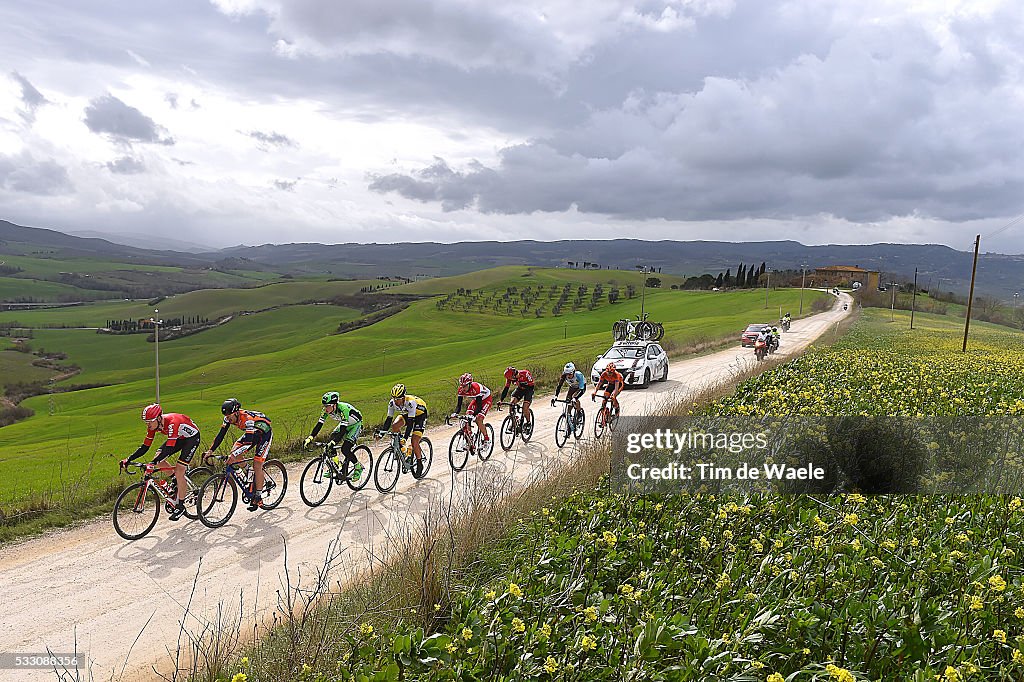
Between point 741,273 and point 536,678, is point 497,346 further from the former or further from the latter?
point 741,273

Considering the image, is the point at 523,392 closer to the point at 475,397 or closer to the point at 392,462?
the point at 475,397

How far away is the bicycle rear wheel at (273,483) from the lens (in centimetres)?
1205

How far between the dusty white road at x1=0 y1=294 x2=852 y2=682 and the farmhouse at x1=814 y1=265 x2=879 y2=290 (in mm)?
176373

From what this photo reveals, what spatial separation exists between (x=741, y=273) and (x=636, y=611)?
166643 millimetres

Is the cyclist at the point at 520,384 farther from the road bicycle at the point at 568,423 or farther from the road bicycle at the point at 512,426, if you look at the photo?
the road bicycle at the point at 568,423

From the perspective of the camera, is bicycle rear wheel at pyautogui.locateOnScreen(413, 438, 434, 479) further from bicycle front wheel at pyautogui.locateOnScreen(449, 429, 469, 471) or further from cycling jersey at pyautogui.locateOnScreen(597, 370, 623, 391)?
cycling jersey at pyautogui.locateOnScreen(597, 370, 623, 391)

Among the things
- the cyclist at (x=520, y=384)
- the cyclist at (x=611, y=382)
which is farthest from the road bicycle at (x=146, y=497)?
the cyclist at (x=611, y=382)

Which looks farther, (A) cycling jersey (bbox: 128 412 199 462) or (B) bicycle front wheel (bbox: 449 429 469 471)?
(B) bicycle front wheel (bbox: 449 429 469 471)

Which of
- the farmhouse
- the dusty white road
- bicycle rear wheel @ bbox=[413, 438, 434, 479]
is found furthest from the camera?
the farmhouse

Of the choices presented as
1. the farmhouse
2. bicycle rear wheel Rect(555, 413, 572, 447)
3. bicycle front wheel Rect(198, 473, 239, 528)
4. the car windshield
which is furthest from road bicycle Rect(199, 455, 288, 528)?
the farmhouse

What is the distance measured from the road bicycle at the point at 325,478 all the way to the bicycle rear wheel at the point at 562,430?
560cm

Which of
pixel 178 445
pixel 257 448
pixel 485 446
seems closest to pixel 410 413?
pixel 485 446

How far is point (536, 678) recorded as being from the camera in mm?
4418

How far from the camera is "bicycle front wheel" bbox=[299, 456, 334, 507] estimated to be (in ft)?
40.9
